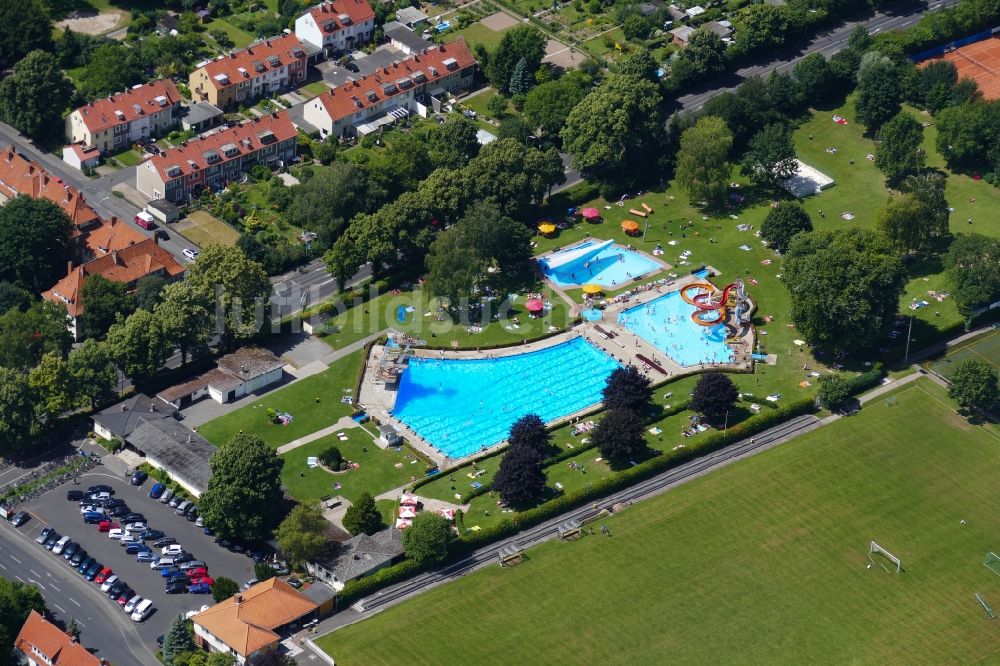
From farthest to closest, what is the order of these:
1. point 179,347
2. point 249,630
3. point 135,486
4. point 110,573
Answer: point 179,347
point 135,486
point 110,573
point 249,630

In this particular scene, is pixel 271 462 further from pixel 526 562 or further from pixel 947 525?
pixel 947 525

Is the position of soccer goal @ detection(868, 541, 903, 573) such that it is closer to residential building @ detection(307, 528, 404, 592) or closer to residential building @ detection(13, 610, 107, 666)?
residential building @ detection(307, 528, 404, 592)

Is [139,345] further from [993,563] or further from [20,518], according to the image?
[993,563]

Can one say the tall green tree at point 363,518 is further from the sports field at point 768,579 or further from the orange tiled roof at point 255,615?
the orange tiled roof at point 255,615

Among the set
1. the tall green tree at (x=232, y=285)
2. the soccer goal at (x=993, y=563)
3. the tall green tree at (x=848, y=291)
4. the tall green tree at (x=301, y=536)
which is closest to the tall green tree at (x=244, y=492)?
the tall green tree at (x=301, y=536)

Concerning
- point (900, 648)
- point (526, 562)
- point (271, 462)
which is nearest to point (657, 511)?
point (526, 562)

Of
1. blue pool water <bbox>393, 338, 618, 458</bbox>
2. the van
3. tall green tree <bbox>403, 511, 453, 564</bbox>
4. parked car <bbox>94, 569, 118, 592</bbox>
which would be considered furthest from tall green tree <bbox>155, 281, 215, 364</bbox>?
tall green tree <bbox>403, 511, 453, 564</bbox>
